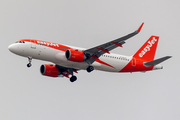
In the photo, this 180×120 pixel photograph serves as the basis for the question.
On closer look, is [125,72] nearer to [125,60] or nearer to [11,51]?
[125,60]

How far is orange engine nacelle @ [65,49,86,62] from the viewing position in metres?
44.3

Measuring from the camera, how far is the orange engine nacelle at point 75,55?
1743 inches

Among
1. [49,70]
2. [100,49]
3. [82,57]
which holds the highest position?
[100,49]

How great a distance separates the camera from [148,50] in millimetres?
53125

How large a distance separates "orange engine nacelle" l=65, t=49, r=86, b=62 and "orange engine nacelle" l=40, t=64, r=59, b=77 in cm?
702

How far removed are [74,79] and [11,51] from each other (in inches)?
457

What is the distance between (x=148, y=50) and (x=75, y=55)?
14.1 m

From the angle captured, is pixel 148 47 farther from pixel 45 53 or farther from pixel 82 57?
pixel 45 53

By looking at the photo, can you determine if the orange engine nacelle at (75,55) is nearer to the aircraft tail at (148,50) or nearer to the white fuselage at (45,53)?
the white fuselage at (45,53)

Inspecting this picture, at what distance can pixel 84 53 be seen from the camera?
4584 cm

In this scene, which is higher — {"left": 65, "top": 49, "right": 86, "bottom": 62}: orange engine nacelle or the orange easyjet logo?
the orange easyjet logo

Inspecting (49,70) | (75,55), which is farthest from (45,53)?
(49,70)

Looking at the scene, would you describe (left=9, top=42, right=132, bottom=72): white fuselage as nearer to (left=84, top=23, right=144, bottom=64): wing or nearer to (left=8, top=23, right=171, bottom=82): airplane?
(left=8, top=23, right=171, bottom=82): airplane

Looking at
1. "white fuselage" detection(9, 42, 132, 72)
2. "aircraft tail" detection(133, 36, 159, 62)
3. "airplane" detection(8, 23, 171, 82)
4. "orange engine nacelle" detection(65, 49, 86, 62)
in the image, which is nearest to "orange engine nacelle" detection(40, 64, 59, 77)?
"airplane" detection(8, 23, 171, 82)
